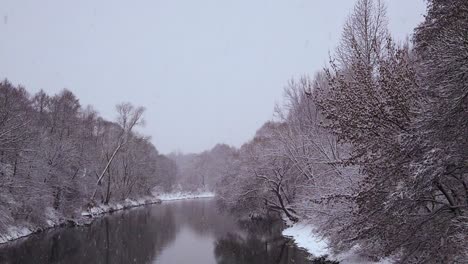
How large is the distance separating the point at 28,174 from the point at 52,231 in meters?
4.88

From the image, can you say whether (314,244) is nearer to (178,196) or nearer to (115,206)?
(115,206)

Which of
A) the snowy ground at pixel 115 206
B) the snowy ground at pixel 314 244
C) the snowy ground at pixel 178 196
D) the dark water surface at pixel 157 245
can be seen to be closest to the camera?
the snowy ground at pixel 314 244

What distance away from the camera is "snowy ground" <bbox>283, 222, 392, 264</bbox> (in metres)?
15.8

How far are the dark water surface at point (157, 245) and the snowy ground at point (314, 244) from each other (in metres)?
0.66

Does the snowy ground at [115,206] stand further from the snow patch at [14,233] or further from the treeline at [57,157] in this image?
the snow patch at [14,233]

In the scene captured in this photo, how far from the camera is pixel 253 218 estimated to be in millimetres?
42000

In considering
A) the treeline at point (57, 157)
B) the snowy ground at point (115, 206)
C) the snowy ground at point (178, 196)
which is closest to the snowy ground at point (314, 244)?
the treeline at point (57, 157)

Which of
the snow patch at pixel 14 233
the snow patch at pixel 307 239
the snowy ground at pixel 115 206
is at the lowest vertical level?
the snow patch at pixel 307 239

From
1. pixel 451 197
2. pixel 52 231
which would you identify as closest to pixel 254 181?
pixel 52 231

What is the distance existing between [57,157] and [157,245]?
589 inches

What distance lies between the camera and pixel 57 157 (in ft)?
117

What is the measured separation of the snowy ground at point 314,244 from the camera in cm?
1576

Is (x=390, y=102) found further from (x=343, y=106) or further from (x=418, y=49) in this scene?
(x=418, y=49)

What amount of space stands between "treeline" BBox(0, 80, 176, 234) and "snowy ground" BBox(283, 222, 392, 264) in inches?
645
